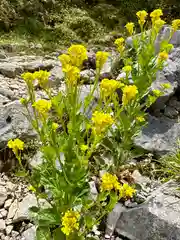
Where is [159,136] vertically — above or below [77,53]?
below

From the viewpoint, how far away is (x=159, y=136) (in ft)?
11.3

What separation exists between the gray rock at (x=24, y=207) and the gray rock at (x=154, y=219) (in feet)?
2.46

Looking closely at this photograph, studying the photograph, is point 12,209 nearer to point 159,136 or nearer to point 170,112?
point 159,136

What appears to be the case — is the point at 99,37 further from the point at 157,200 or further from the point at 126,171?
the point at 157,200

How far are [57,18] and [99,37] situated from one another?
94 centimetres

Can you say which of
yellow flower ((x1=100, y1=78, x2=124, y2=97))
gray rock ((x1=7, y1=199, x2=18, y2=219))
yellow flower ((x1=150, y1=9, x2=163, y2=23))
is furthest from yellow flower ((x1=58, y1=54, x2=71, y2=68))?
gray rock ((x1=7, y1=199, x2=18, y2=219))

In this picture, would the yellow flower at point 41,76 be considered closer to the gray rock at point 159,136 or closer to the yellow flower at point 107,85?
the yellow flower at point 107,85

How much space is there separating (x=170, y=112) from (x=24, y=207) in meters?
2.07

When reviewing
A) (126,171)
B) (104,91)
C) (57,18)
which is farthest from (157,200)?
(57,18)

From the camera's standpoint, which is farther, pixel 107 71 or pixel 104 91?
pixel 107 71

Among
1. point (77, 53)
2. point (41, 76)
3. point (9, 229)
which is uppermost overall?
point (77, 53)

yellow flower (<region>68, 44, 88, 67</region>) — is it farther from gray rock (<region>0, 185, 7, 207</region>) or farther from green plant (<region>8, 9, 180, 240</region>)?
gray rock (<region>0, 185, 7, 207</region>)

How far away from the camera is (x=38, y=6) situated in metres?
6.25

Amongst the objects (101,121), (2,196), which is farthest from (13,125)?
(101,121)
